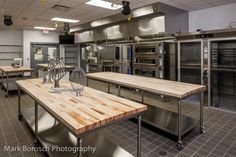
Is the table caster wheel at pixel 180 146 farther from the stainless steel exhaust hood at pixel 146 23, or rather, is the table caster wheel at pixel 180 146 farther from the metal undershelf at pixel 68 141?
the stainless steel exhaust hood at pixel 146 23

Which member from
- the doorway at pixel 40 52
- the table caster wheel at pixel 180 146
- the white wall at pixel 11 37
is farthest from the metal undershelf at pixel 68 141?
the white wall at pixel 11 37

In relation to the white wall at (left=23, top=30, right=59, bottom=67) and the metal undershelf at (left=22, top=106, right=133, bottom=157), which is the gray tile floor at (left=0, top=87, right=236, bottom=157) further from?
the white wall at (left=23, top=30, right=59, bottom=67)

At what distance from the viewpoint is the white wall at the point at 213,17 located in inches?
173

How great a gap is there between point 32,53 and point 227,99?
9615mm

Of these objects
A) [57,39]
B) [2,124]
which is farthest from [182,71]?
[57,39]

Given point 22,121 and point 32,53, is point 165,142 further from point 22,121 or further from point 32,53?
point 32,53

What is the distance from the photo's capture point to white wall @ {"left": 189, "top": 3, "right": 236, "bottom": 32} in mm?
4402

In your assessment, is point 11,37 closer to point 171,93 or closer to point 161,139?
point 161,139

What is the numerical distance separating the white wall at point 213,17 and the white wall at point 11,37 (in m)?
9.06

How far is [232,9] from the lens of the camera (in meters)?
4.35

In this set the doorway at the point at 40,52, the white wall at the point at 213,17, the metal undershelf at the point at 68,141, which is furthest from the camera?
the doorway at the point at 40,52

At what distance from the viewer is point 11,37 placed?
9664mm

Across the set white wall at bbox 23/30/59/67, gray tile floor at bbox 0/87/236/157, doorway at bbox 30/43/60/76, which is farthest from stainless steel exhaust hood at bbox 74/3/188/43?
doorway at bbox 30/43/60/76

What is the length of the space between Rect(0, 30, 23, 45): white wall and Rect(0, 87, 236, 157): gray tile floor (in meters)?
7.63
